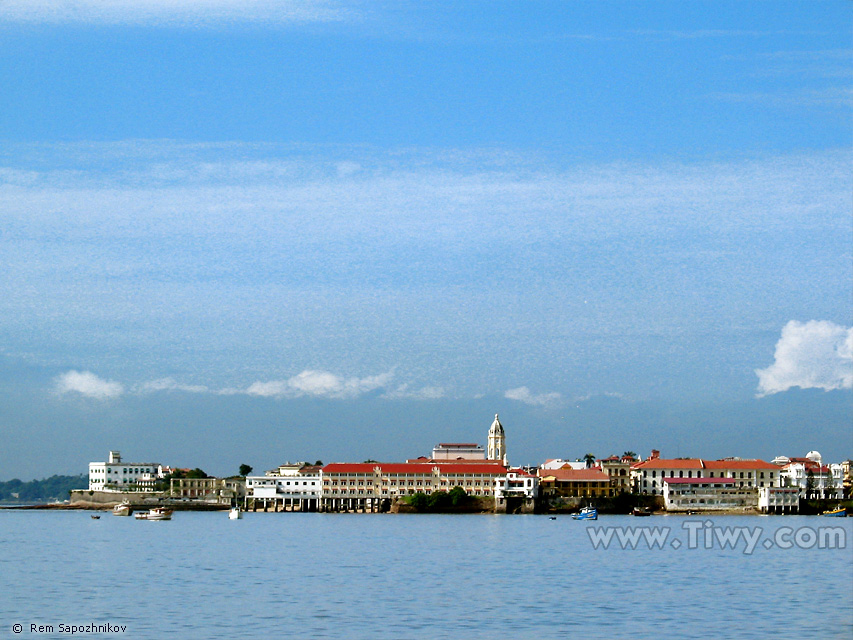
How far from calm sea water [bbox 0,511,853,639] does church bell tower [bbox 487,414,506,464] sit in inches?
2982

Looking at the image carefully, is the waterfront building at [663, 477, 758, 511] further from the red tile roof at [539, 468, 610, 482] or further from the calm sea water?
the calm sea water

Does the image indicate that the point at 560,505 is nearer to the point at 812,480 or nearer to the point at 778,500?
the point at 778,500

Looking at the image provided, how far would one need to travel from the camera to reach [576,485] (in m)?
113

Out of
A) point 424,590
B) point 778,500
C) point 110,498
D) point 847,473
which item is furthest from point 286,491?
point 424,590

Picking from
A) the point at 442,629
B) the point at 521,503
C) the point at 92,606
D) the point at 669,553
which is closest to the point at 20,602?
the point at 92,606

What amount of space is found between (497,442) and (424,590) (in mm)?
98917

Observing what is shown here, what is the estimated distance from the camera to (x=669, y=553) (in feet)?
154

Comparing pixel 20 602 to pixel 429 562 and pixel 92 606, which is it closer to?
pixel 92 606

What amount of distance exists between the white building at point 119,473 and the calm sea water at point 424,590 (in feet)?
295

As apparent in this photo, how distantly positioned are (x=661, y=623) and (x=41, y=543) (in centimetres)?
3631

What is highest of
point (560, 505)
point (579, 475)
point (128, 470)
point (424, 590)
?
point (128, 470)

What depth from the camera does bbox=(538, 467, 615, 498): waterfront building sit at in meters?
112

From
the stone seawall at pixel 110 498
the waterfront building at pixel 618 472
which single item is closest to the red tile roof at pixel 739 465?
the waterfront building at pixel 618 472

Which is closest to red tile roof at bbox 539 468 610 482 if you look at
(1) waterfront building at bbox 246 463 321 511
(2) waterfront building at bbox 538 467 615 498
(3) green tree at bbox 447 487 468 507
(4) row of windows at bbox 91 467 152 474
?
(2) waterfront building at bbox 538 467 615 498
